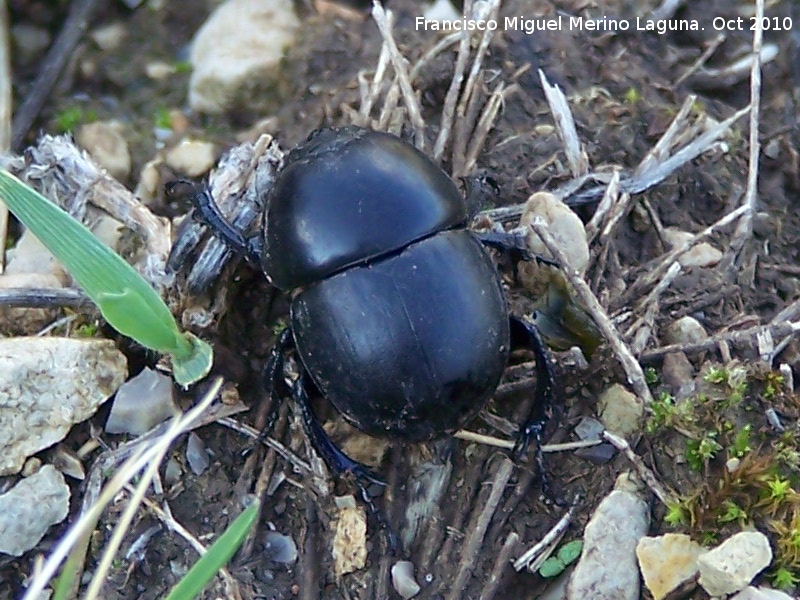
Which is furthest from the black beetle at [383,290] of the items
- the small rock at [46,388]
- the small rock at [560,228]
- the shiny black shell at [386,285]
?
the small rock at [46,388]

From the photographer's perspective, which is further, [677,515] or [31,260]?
[31,260]

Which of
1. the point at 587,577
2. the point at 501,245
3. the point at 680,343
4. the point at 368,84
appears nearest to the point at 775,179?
the point at 680,343

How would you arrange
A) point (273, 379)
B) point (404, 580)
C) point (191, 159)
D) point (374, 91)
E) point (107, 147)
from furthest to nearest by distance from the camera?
point (107, 147) → point (191, 159) → point (374, 91) → point (273, 379) → point (404, 580)

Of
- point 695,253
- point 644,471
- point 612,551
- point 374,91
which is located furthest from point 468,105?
point 612,551

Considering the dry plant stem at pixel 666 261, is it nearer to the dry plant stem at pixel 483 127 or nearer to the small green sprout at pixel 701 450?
the small green sprout at pixel 701 450

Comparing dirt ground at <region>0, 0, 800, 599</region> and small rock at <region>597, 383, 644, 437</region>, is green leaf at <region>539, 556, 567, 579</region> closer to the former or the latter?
dirt ground at <region>0, 0, 800, 599</region>

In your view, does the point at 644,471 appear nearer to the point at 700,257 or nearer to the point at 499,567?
the point at 499,567

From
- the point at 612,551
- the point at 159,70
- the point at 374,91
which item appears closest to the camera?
the point at 612,551
